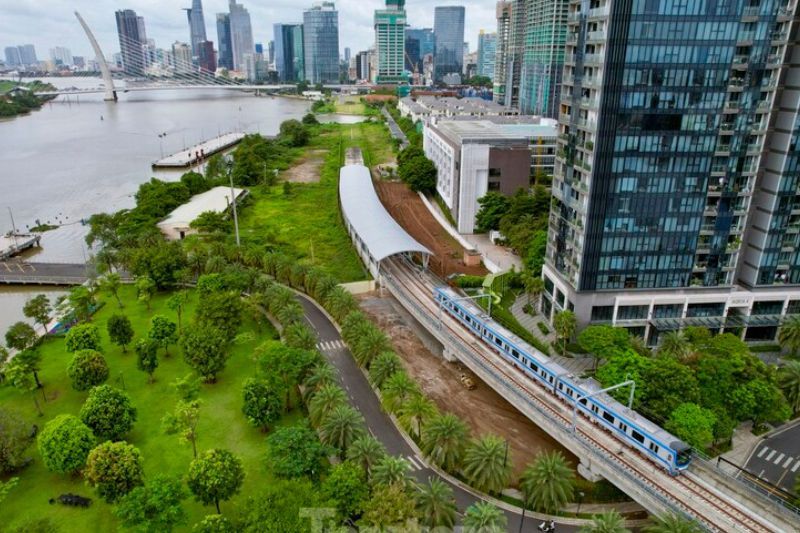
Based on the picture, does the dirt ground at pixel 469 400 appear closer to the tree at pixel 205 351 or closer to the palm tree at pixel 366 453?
the palm tree at pixel 366 453

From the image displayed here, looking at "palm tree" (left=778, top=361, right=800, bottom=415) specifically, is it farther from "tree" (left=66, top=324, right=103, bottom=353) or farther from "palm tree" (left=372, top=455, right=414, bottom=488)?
"tree" (left=66, top=324, right=103, bottom=353)

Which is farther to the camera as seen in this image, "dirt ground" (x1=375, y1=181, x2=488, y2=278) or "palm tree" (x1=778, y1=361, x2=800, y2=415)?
"dirt ground" (x1=375, y1=181, x2=488, y2=278)

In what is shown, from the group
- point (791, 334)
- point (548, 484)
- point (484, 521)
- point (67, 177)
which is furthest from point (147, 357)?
point (67, 177)

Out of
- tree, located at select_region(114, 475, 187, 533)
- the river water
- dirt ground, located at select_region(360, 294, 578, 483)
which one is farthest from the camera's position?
the river water

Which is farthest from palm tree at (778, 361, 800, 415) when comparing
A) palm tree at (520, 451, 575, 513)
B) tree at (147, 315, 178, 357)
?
tree at (147, 315, 178, 357)

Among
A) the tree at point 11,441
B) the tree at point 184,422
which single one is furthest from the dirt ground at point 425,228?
the tree at point 11,441

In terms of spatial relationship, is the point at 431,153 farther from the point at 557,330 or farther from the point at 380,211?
the point at 557,330
